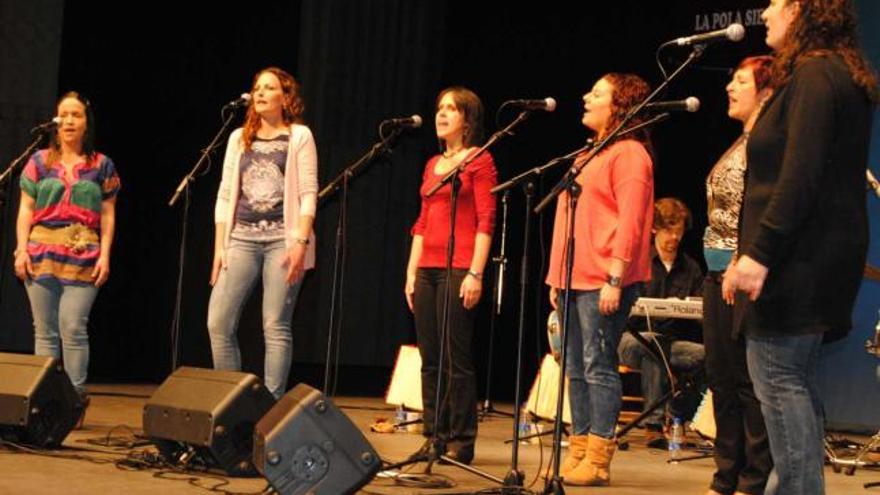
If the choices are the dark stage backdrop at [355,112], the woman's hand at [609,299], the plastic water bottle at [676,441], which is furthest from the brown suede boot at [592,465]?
the dark stage backdrop at [355,112]

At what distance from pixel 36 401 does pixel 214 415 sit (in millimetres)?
964

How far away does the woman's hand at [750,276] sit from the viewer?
3.02 meters

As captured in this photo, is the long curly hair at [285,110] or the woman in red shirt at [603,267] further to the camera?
the long curly hair at [285,110]

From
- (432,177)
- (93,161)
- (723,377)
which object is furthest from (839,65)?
(93,161)

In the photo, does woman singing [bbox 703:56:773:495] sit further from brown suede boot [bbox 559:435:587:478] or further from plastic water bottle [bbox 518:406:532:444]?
plastic water bottle [bbox 518:406:532:444]

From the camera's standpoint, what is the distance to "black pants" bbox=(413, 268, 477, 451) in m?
5.25

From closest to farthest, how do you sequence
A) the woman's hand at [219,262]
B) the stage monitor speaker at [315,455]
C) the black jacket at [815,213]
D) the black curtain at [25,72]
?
the black jacket at [815,213]
the stage monitor speaker at [315,455]
the woman's hand at [219,262]
the black curtain at [25,72]

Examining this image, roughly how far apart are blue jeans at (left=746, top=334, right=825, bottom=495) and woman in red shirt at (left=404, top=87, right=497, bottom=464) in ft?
7.08

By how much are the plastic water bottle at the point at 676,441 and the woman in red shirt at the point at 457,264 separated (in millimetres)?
1355

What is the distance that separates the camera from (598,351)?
4.78 m

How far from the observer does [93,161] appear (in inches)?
235

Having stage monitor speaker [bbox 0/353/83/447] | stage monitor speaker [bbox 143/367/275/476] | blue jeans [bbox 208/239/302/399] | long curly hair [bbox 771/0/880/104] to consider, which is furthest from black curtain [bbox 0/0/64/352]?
long curly hair [bbox 771/0/880/104]

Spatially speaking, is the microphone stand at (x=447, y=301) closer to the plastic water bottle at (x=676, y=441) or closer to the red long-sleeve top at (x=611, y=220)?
the red long-sleeve top at (x=611, y=220)

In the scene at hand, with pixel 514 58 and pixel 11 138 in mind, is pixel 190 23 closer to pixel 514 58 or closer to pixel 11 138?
pixel 11 138
